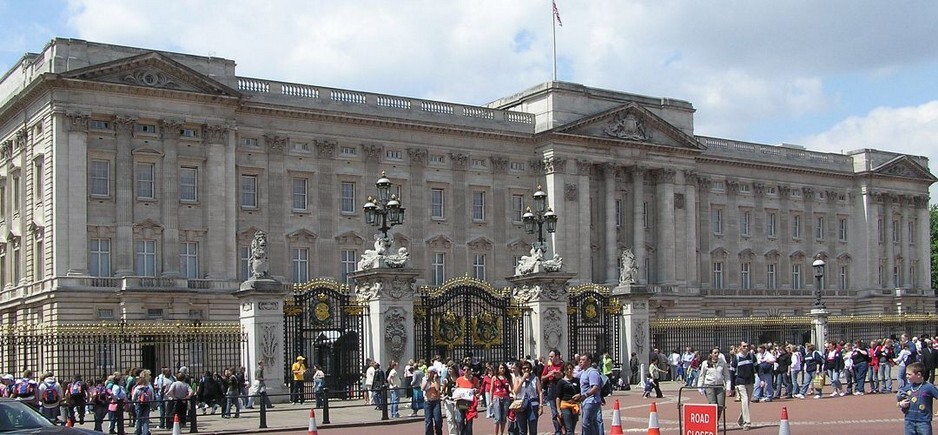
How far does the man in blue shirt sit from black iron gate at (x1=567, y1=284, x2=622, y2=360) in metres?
15.3

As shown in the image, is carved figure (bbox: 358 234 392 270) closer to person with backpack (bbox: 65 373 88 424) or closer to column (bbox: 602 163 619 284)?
person with backpack (bbox: 65 373 88 424)

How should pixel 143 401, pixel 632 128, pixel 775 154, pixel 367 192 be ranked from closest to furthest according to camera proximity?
pixel 143 401 < pixel 367 192 < pixel 632 128 < pixel 775 154

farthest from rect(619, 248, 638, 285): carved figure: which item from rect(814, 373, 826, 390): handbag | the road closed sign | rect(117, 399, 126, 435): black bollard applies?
the road closed sign

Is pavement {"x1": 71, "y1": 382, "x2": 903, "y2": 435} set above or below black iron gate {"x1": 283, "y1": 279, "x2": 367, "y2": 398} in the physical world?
below

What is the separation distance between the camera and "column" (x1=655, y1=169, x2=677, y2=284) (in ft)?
242

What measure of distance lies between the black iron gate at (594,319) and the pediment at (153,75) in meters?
23.8

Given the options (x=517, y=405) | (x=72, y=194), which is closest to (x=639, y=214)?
(x=72, y=194)

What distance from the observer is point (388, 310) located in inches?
1325

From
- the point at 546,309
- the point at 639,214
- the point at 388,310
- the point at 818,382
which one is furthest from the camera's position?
the point at 639,214

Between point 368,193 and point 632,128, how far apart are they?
17199mm

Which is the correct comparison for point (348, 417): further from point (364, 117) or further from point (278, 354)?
point (364, 117)

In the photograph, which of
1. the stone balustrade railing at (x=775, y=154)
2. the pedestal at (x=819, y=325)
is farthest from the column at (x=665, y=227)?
the pedestal at (x=819, y=325)

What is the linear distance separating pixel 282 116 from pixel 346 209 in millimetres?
5915

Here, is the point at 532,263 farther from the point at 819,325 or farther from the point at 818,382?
the point at 819,325
